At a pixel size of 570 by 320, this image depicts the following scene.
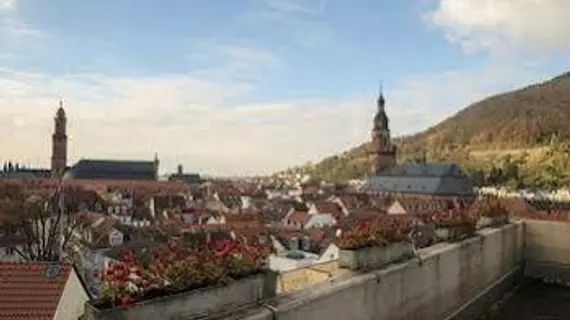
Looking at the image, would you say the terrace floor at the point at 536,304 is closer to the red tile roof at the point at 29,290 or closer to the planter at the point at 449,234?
the planter at the point at 449,234

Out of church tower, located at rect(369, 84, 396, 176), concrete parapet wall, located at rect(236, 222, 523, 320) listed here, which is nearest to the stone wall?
concrete parapet wall, located at rect(236, 222, 523, 320)

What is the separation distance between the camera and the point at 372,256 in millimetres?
8156

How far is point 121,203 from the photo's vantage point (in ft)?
270

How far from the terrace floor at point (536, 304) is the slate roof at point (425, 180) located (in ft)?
276

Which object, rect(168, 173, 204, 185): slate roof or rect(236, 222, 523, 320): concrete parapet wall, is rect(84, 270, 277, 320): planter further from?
rect(168, 173, 204, 185): slate roof

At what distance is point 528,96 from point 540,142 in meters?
26.5

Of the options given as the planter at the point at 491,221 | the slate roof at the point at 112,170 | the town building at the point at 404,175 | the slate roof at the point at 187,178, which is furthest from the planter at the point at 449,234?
the slate roof at the point at 187,178

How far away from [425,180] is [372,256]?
99.4 metres

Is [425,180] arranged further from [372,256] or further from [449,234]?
[372,256]

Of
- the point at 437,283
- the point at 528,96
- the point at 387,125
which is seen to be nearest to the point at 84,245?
the point at 437,283

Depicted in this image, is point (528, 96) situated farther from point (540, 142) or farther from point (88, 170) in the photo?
point (88, 170)

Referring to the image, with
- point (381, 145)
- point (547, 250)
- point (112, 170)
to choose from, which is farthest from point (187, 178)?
point (547, 250)

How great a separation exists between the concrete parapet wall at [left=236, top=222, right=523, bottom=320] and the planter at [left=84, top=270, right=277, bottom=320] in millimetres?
169

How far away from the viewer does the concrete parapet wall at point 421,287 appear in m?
6.41
